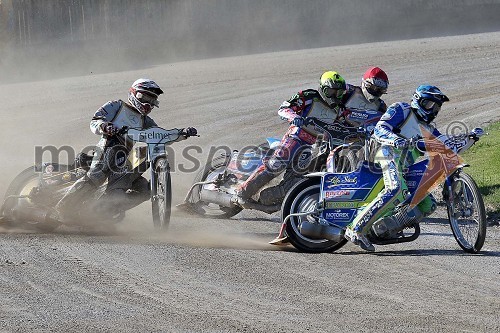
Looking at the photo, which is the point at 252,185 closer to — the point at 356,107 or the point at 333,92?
the point at 333,92

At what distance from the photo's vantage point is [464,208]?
10.1 meters

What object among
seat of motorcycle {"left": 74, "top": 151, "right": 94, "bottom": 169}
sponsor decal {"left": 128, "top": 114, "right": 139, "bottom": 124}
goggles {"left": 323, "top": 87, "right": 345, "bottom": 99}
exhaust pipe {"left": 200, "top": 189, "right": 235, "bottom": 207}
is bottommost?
exhaust pipe {"left": 200, "top": 189, "right": 235, "bottom": 207}

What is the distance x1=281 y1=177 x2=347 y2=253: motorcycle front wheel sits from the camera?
10.5m

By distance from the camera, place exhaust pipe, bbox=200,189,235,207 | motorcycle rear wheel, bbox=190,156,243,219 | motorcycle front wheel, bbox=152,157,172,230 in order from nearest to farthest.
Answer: motorcycle front wheel, bbox=152,157,172,230 < exhaust pipe, bbox=200,189,235,207 < motorcycle rear wheel, bbox=190,156,243,219

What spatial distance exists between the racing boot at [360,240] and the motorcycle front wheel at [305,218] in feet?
0.96

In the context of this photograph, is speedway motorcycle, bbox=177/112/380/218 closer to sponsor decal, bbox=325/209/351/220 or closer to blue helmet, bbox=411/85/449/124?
sponsor decal, bbox=325/209/351/220

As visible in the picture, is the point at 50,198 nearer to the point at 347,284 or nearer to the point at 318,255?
the point at 318,255

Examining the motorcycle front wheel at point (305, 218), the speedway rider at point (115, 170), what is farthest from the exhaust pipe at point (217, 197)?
the motorcycle front wheel at point (305, 218)

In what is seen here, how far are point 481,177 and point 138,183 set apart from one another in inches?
212

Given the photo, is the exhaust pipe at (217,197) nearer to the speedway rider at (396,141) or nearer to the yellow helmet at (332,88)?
the yellow helmet at (332,88)

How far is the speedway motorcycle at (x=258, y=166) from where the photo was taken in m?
12.0

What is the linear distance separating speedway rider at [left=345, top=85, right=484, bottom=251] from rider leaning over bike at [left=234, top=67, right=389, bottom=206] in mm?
1932

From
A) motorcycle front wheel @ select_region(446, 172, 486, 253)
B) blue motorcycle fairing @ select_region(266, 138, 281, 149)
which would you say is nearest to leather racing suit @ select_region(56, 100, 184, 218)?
blue motorcycle fairing @ select_region(266, 138, 281, 149)

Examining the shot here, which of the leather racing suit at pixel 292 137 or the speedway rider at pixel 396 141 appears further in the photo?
the leather racing suit at pixel 292 137
